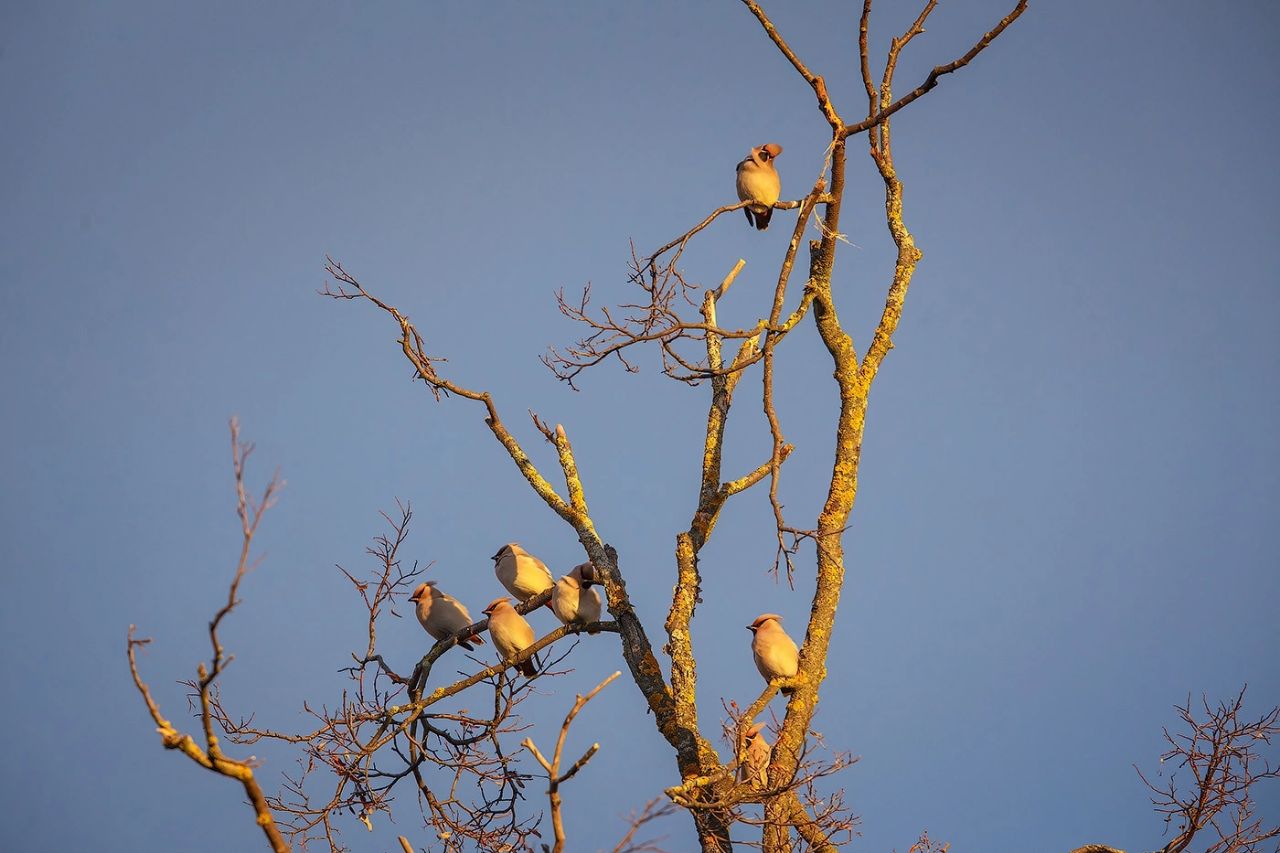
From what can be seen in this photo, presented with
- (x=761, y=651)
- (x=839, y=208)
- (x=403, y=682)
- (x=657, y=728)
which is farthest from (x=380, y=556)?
(x=839, y=208)

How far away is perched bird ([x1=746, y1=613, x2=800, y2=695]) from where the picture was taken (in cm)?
588

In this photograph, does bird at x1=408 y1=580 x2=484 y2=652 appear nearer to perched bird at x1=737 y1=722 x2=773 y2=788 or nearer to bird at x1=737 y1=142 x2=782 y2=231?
perched bird at x1=737 y1=722 x2=773 y2=788

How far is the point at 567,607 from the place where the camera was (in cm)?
599

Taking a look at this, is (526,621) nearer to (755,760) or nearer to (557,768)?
(755,760)

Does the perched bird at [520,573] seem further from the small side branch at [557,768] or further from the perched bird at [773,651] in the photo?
the small side branch at [557,768]

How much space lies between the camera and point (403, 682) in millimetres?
5676

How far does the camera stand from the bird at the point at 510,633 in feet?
21.0

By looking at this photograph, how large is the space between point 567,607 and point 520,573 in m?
1.05

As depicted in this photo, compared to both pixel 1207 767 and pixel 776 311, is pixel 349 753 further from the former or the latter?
pixel 1207 767

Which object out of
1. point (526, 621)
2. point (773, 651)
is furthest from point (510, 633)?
point (773, 651)

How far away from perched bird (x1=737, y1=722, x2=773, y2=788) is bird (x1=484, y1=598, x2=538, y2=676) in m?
1.34

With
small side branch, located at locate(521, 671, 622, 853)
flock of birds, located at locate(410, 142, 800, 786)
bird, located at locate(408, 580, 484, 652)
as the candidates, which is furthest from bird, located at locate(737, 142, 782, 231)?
small side branch, located at locate(521, 671, 622, 853)

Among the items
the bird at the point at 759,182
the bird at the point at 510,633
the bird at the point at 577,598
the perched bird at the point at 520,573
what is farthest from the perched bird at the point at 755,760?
the bird at the point at 759,182

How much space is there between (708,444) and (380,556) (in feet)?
5.29
